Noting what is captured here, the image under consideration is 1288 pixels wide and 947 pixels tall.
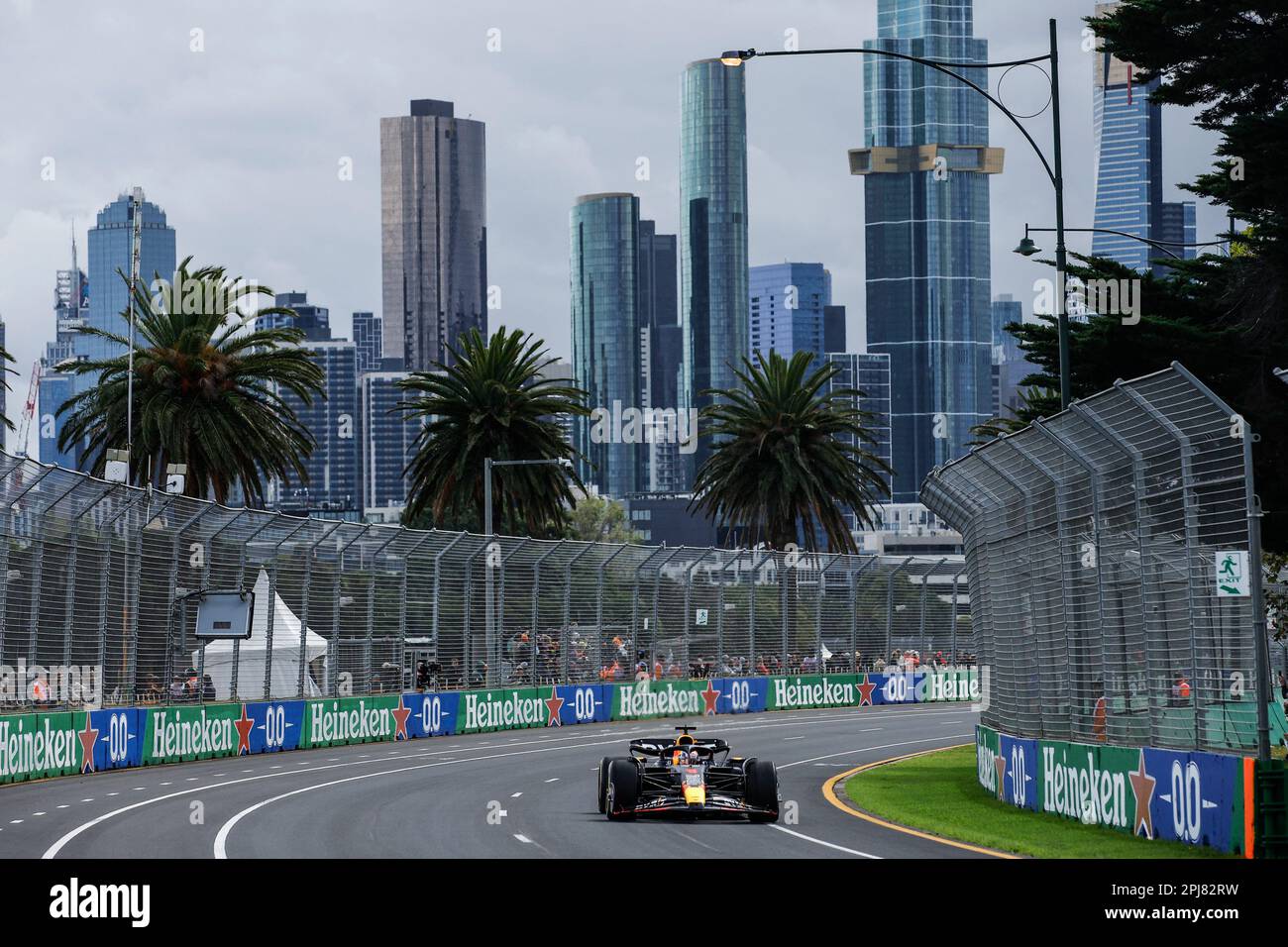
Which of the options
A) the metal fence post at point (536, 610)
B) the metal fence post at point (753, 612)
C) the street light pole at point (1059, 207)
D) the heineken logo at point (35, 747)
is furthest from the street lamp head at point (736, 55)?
the metal fence post at point (753, 612)

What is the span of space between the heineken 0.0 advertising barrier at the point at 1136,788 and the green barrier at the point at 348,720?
1721 centimetres

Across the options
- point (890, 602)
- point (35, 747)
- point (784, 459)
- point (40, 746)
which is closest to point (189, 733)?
point (40, 746)

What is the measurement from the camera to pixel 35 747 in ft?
93.1

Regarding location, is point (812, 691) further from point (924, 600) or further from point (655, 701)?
point (655, 701)

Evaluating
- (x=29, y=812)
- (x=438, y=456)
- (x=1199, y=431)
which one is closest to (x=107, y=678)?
(x=29, y=812)

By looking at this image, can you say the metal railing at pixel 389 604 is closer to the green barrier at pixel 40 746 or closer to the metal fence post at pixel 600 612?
the metal fence post at pixel 600 612

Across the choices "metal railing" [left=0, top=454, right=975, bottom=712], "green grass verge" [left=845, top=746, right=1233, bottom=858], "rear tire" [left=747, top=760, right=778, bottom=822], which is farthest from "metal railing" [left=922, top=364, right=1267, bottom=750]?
"metal railing" [left=0, top=454, right=975, bottom=712]

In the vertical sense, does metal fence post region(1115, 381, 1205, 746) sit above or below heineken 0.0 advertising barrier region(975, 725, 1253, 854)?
above

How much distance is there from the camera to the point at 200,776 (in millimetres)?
29125

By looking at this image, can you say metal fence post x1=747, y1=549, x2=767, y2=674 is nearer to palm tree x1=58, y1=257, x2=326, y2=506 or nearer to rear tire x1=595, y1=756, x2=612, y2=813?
palm tree x1=58, y1=257, x2=326, y2=506

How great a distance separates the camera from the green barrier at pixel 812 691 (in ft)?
179

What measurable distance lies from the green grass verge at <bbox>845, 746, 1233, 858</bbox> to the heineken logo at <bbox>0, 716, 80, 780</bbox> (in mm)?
11571

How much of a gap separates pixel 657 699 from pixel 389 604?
10528 mm

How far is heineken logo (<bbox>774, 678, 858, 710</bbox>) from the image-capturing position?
179ft
